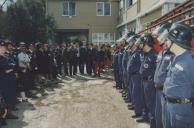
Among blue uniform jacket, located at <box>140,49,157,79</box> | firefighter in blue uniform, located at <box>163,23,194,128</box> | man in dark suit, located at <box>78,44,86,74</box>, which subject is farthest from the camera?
man in dark suit, located at <box>78,44,86,74</box>

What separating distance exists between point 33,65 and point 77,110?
571 centimetres

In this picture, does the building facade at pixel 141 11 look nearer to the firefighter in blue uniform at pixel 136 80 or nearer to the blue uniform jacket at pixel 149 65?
the firefighter in blue uniform at pixel 136 80

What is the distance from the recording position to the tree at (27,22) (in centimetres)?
2950

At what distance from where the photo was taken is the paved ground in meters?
9.10

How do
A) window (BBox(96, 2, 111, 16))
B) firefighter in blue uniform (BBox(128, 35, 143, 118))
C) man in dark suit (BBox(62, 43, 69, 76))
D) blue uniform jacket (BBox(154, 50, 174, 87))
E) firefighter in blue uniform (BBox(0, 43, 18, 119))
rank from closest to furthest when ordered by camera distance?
1. blue uniform jacket (BBox(154, 50, 174, 87))
2. firefighter in blue uniform (BBox(128, 35, 143, 118))
3. firefighter in blue uniform (BBox(0, 43, 18, 119))
4. man in dark suit (BBox(62, 43, 69, 76))
5. window (BBox(96, 2, 111, 16))

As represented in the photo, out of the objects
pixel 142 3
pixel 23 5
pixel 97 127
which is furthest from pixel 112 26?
pixel 97 127

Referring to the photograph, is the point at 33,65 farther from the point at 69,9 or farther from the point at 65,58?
the point at 69,9

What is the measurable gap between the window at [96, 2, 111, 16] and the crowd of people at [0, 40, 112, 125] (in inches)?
509

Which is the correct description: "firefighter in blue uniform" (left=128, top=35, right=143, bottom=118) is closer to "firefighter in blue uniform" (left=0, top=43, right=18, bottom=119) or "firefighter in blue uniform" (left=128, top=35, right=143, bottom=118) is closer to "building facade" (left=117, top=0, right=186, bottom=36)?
"firefighter in blue uniform" (left=0, top=43, right=18, bottom=119)

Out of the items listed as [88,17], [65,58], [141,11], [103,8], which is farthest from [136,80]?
[103,8]

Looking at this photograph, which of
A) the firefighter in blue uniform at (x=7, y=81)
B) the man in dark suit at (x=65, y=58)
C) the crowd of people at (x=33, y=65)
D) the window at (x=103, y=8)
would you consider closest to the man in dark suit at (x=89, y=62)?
the crowd of people at (x=33, y=65)

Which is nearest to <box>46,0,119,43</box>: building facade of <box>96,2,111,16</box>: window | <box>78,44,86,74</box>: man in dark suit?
<box>96,2,111,16</box>: window

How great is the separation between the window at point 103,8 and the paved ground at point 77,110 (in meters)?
21.9

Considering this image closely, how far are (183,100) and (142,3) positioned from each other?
19.8m
